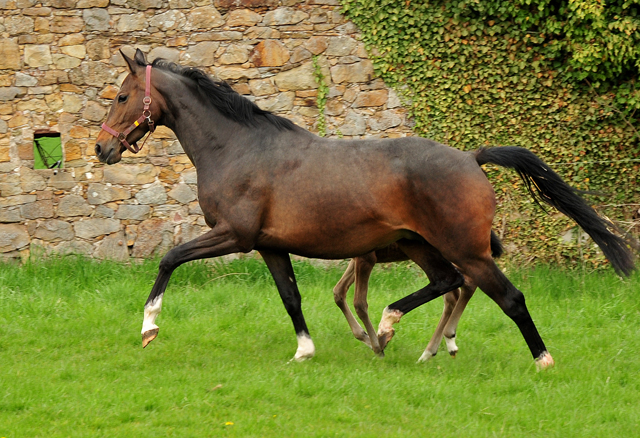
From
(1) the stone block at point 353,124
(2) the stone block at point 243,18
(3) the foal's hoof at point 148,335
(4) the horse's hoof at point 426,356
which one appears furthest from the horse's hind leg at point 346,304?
(2) the stone block at point 243,18

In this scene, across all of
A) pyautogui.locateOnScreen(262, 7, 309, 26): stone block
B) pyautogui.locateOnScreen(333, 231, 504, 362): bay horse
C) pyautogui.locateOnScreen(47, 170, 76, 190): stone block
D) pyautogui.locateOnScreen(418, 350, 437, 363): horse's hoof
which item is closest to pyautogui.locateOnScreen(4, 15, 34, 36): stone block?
pyautogui.locateOnScreen(47, 170, 76, 190): stone block

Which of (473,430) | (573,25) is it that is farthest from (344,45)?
(473,430)

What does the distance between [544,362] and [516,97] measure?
448cm

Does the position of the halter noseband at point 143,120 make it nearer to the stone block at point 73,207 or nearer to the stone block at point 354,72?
the stone block at point 73,207

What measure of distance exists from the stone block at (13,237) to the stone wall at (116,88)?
13mm

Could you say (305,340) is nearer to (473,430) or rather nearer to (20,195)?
(473,430)

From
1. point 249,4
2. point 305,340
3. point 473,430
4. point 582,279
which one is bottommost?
point 582,279

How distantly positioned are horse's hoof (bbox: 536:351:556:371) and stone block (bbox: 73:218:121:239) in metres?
5.70

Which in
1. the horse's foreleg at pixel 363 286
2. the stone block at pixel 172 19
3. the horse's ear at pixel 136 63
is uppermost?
the horse's ear at pixel 136 63

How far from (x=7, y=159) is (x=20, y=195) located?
482mm

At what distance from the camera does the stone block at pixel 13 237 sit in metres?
9.09

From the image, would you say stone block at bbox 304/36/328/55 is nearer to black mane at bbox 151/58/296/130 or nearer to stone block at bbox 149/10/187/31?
stone block at bbox 149/10/187/31

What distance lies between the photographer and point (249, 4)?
30.1 ft

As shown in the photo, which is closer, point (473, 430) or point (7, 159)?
point (473, 430)
